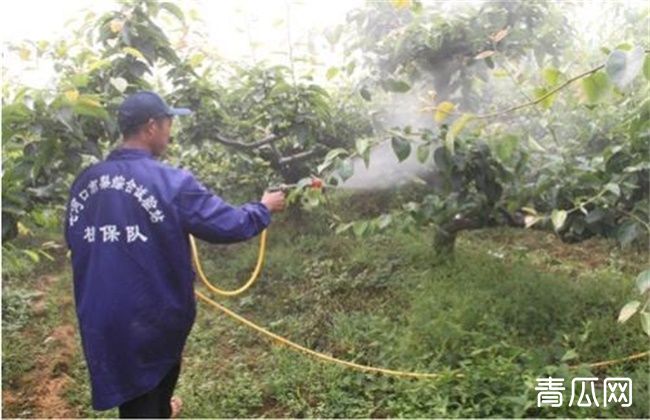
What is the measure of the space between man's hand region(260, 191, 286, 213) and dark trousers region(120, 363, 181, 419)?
67 cm

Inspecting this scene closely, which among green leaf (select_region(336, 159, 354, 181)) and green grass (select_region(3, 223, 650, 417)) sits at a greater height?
green leaf (select_region(336, 159, 354, 181))

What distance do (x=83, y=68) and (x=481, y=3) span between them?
2306 millimetres

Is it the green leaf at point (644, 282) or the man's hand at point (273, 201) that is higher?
the man's hand at point (273, 201)

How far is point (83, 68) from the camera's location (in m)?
2.73

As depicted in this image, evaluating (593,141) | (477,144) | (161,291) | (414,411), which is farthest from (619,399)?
(161,291)

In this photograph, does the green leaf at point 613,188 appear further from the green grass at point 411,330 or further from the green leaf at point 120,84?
the green leaf at point 120,84

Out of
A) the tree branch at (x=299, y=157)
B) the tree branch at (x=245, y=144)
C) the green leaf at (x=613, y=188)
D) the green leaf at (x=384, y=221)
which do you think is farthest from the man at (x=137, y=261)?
the tree branch at (x=299, y=157)

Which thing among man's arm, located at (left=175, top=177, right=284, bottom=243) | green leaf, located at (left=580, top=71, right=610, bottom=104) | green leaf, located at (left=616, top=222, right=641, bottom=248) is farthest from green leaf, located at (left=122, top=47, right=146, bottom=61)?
green leaf, located at (left=616, top=222, right=641, bottom=248)

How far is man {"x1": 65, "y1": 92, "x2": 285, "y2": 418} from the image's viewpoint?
2033 millimetres

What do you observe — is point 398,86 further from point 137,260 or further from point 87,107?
point 137,260

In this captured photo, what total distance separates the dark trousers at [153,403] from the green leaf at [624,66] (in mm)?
1719

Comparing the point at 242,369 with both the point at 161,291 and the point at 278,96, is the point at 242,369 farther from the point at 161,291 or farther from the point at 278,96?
the point at 278,96

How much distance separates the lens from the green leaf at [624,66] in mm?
1263

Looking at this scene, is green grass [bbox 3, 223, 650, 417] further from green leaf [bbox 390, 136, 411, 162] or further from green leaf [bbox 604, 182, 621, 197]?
green leaf [bbox 390, 136, 411, 162]
